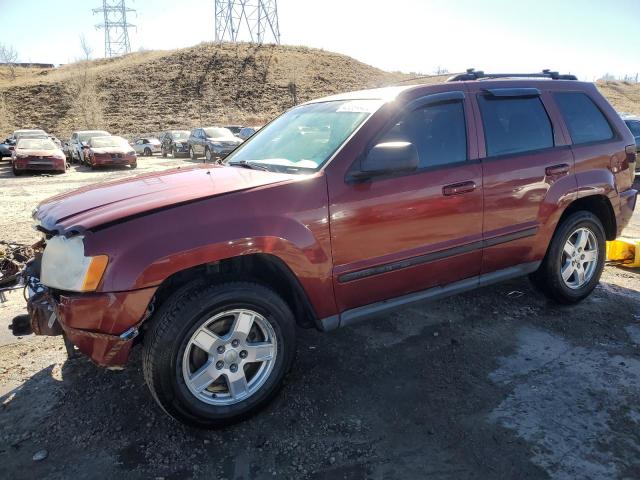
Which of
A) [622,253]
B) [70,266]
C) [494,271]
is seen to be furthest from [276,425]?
[622,253]

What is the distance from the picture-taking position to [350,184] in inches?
114

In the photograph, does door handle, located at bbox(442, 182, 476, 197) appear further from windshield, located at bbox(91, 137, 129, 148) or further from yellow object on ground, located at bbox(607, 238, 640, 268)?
windshield, located at bbox(91, 137, 129, 148)

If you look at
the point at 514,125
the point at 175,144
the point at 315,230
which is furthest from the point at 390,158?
the point at 175,144

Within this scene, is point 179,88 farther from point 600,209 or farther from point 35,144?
point 600,209

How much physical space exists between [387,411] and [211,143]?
61.3 ft

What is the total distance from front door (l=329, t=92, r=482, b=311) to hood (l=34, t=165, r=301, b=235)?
49 centimetres

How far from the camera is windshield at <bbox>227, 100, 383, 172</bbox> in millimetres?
3119

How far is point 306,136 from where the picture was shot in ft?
11.3

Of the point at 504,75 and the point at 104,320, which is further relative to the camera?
the point at 504,75

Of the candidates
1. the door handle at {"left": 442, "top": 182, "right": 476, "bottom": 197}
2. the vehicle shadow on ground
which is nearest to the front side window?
the vehicle shadow on ground

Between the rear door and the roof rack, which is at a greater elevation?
the roof rack

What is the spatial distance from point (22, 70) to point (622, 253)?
6395 cm

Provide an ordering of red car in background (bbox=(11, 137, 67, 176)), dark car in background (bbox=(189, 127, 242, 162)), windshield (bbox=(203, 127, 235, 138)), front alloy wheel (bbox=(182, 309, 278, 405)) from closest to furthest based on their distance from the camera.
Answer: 1. front alloy wheel (bbox=(182, 309, 278, 405))
2. red car in background (bbox=(11, 137, 67, 176))
3. dark car in background (bbox=(189, 127, 242, 162))
4. windshield (bbox=(203, 127, 235, 138))

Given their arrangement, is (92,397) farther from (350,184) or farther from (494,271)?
(494,271)
